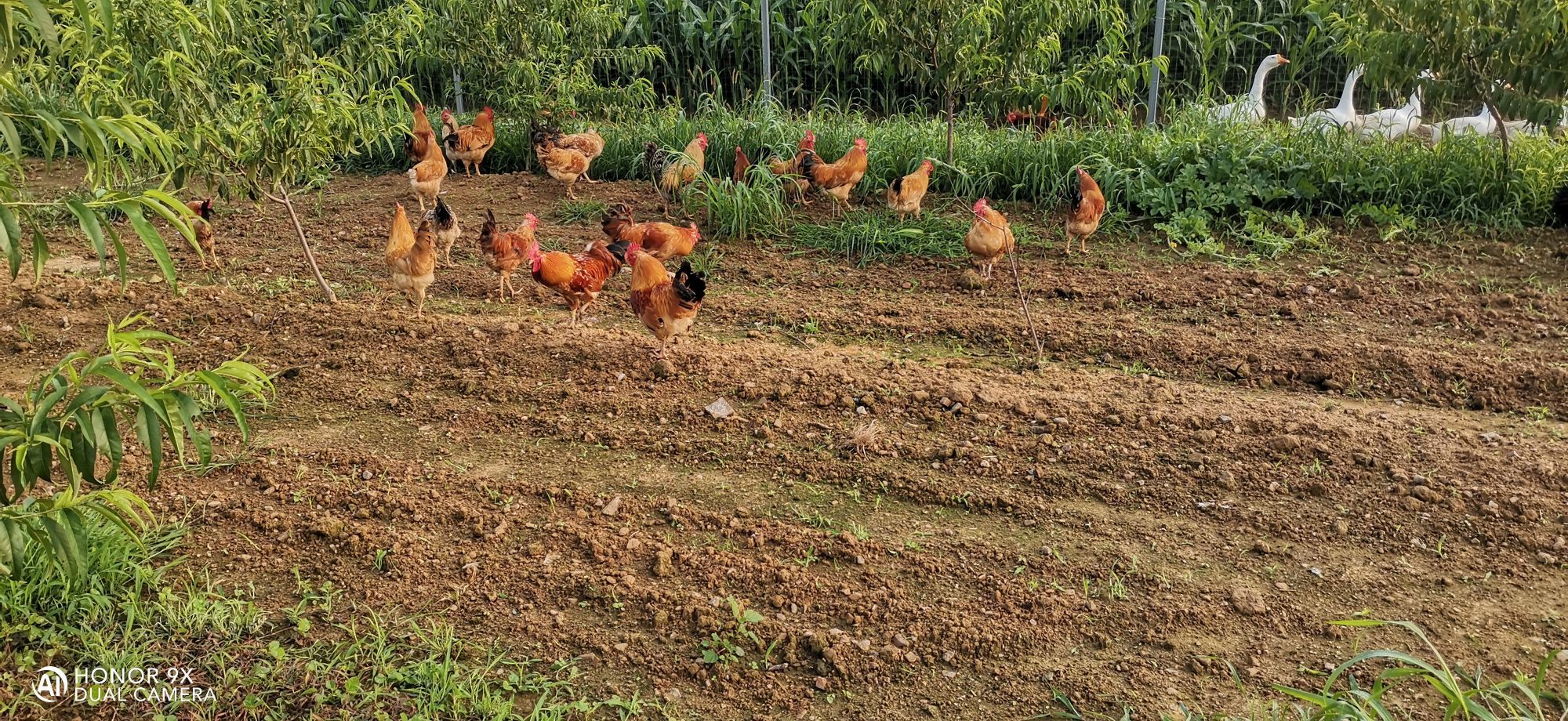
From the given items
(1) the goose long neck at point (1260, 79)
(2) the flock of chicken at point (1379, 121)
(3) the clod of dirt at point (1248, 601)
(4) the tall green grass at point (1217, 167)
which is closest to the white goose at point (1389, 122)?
(2) the flock of chicken at point (1379, 121)

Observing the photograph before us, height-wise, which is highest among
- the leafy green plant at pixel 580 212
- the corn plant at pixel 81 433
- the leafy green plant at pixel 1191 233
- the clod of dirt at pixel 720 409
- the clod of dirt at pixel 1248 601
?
the corn plant at pixel 81 433

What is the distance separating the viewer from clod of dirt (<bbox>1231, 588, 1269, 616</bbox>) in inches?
Answer: 138

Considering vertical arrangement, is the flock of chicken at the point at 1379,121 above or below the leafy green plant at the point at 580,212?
above

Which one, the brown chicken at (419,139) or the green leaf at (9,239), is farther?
the brown chicken at (419,139)

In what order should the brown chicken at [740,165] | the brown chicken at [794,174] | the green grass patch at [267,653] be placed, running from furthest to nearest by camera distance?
the brown chicken at [740,165]
the brown chicken at [794,174]
the green grass patch at [267,653]

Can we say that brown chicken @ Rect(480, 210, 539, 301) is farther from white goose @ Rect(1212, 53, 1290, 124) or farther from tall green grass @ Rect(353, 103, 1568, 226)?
white goose @ Rect(1212, 53, 1290, 124)

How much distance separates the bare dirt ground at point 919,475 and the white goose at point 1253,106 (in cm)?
268

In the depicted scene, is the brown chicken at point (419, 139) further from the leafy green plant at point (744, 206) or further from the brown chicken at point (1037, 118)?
the brown chicken at point (1037, 118)

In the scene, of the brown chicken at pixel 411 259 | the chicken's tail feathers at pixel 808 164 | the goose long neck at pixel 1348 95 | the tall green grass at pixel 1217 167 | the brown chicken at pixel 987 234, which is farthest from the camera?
the goose long neck at pixel 1348 95

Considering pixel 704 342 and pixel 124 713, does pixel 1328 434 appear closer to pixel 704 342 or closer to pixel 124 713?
pixel 704 342

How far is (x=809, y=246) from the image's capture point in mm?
7188

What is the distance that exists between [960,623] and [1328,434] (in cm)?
200

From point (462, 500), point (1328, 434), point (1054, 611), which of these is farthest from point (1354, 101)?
point (462, 500)

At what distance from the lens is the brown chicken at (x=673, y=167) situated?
7570 millimetres
